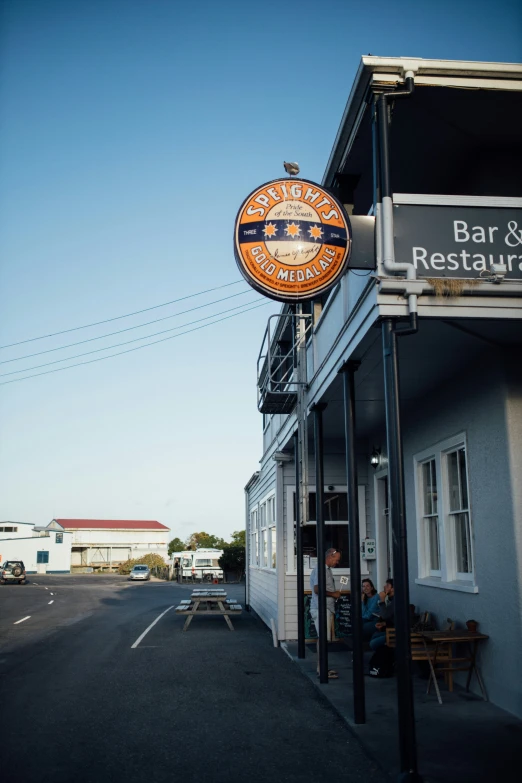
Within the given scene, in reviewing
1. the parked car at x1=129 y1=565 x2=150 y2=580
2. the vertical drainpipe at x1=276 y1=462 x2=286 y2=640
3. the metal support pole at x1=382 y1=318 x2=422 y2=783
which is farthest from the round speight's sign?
the parked car at x1=129 y1=565 x2=150 y2=580

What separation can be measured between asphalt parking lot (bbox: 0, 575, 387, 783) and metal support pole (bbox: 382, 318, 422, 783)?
403 mm

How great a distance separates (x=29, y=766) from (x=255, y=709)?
2697mm

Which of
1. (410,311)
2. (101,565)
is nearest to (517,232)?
(410,311)

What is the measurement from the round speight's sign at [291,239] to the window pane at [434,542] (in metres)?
4.34

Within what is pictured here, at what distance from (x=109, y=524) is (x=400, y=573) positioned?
81734 millimetres

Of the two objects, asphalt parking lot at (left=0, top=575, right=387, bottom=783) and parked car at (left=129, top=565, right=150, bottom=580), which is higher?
asphalt parking lot at (left=0, top=575, right=387, bottom=783)

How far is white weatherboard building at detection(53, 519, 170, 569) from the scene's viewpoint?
75.8 m

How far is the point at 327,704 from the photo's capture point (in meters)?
7.45

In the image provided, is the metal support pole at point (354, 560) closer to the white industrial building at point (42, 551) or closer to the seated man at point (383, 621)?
the seated man at point (383, 621)

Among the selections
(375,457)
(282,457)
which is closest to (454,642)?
(375,457)

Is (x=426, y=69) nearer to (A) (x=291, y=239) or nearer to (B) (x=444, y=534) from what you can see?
(A) (x=291, y=239)

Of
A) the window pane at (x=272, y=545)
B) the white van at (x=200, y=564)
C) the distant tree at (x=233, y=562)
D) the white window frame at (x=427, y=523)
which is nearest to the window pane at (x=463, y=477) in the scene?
the white window frame at (x=427, y=523)

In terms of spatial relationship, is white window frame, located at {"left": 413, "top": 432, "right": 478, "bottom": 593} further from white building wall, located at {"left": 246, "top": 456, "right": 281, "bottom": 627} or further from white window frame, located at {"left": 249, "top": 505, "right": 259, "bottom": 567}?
white window frame, located at {"left": 249, "top": 505, "right": 259, "bottom": 567}

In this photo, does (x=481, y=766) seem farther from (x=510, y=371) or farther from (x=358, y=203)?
(x=358, y=203)
